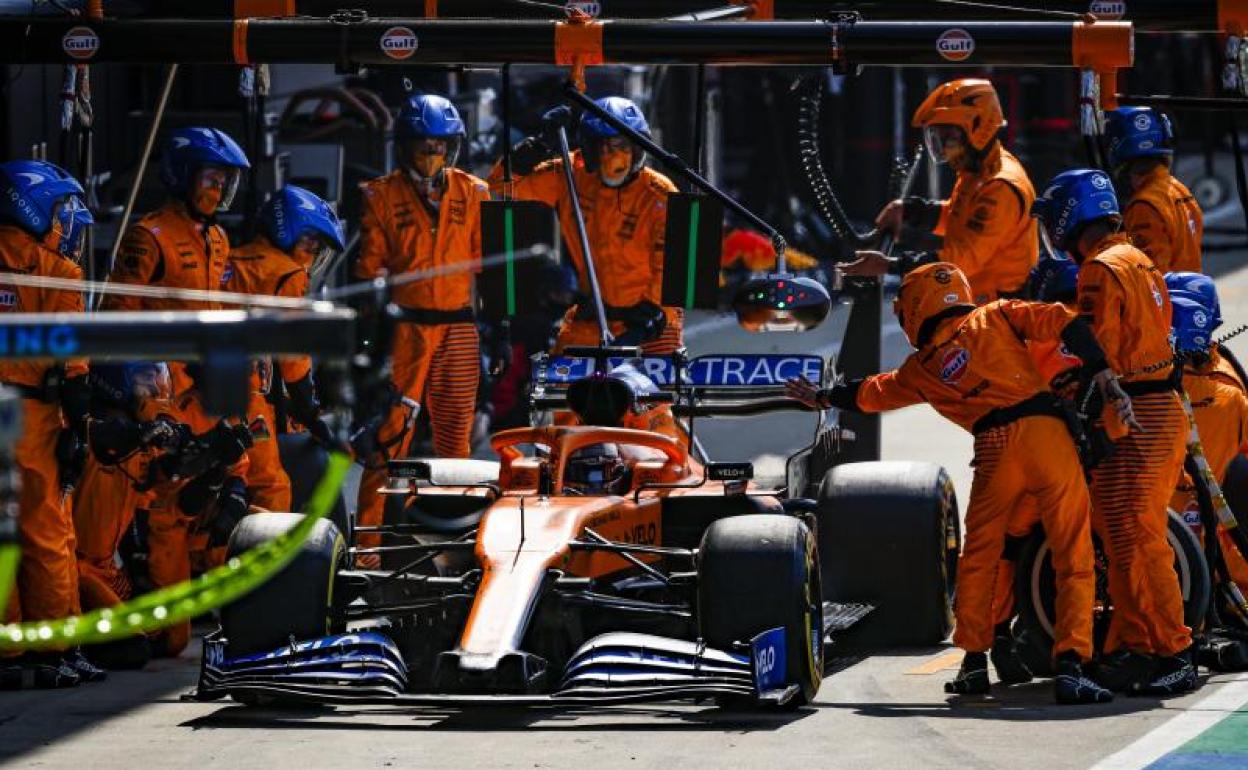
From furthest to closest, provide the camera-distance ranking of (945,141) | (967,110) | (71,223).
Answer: (945,141)
(967,110)
(71,223)

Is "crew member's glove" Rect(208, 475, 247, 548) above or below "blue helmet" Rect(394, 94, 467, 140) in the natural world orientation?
below

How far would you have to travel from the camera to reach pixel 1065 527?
10844 millimetres

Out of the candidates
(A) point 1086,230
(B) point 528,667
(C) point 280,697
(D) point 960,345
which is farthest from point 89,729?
(A) point 1086,230

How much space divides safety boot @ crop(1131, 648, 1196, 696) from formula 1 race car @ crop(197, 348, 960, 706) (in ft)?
4.28

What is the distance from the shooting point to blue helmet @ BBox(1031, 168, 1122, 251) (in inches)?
449

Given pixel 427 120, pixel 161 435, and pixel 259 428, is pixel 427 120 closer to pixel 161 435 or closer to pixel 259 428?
pixel 259 428

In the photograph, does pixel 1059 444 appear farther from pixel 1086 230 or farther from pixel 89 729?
pixel 89 729

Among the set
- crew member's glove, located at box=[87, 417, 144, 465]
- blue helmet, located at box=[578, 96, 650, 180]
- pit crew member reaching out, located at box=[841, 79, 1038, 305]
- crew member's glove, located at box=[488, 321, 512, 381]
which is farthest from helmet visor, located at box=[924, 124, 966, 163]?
crew member's glove, located at box=[87, 417, 144, 465]

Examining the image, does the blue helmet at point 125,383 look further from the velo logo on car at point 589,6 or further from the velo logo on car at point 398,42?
the velo logo on car at point 589,6

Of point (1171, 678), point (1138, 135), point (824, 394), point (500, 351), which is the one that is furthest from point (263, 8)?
point (1171, 678)

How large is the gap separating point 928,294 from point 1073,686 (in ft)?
5.32

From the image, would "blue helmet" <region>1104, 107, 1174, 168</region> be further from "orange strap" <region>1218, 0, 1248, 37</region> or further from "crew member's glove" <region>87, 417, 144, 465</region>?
"crew member's glove" <region>87, 417, 144, 465</region>

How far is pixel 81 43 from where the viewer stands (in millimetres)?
12461

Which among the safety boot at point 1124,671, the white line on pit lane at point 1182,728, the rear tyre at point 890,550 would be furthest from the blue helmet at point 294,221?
the white line on pit lane at point 1182,728
